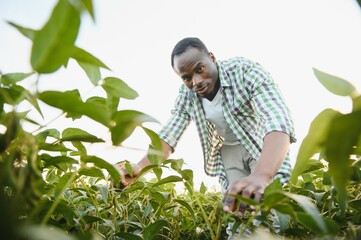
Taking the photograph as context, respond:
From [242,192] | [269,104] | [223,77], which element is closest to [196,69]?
[223,77]

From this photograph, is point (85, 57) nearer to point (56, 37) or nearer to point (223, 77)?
point (56, 37)

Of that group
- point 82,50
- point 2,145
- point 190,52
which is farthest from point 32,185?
point 190,52

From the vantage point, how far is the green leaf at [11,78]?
1.49 feet

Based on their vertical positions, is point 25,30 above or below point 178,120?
above

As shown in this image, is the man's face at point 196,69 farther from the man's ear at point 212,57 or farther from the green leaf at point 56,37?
the green leaf at point 56,37

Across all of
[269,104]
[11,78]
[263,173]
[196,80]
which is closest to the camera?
[11,78]

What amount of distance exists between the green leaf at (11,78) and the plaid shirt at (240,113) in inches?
31.1

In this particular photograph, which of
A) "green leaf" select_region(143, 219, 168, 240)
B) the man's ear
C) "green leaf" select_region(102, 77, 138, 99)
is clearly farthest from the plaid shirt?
"green leaf" select_region(102, 77, 138, 99)

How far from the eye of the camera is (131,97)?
518 millimetres

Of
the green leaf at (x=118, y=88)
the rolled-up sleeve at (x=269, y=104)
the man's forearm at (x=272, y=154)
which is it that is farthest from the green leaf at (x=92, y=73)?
the rolled-up sleeve at (x=269, y=104)

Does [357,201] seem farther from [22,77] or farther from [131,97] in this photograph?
[22,77]

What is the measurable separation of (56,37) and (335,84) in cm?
25

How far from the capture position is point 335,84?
33cm

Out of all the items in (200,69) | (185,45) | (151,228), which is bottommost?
(151,228)
